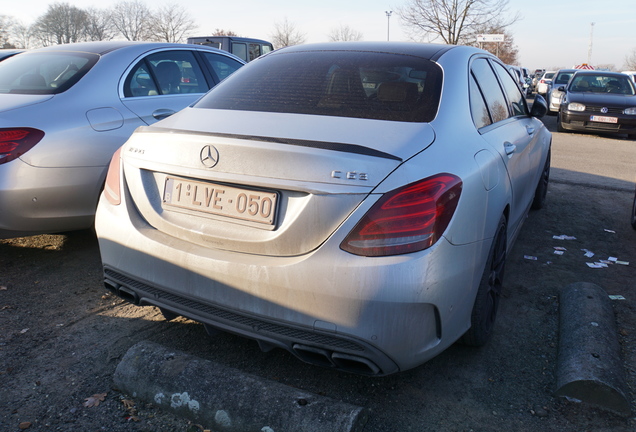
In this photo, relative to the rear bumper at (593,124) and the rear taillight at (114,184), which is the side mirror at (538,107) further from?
the rear bumper at (593,124)

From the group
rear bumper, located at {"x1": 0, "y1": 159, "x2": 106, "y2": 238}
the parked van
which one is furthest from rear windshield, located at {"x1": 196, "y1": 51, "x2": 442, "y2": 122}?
the parked van

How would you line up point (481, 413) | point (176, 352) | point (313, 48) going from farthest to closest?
point (313, 48) < point (176, 352) < point (481, 413)

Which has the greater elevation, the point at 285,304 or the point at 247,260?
the point at 247,260

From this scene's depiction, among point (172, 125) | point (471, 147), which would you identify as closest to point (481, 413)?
point (471, 147)

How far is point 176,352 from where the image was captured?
2557mm

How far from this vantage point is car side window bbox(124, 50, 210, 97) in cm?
454

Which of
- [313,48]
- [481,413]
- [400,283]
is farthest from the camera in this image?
[313,48]

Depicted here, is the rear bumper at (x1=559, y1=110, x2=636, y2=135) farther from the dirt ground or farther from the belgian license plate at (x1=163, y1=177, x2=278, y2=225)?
the belgian license plate at (x1=163, y1=177, x2=278, y2=225)

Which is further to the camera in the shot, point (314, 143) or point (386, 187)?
point (314, 143)

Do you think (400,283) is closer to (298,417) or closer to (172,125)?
(298,417)

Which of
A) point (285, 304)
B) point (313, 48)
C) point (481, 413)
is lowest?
point (481, 413)

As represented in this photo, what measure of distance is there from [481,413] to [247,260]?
1.21 meters

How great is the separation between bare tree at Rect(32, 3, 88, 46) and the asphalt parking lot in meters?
90.1

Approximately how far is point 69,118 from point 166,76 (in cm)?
132
